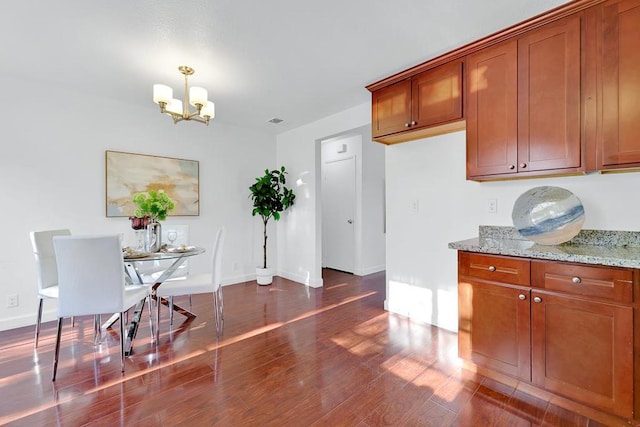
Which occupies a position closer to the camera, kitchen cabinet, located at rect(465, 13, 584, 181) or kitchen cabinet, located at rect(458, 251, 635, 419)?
kitchen cabinet, located at rect(458, 251, 635, 419)

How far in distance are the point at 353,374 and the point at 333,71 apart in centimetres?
258

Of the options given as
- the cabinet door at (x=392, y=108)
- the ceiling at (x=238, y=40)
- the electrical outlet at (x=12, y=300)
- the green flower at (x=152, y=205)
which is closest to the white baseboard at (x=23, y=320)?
the electrical outlet at (x=12, y=300)

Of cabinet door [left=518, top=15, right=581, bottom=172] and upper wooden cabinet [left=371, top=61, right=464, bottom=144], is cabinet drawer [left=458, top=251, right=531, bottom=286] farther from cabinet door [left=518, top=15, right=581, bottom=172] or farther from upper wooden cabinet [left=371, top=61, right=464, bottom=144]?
upper wooden cabinet [left=371, top=61, right=464, bottom=144]

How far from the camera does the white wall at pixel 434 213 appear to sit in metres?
2.42

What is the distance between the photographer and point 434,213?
2.88 m

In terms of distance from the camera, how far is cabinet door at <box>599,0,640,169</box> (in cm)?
165

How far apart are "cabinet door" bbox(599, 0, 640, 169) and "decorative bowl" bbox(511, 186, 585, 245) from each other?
11.1 inches

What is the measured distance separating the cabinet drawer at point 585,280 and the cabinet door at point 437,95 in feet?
4.32

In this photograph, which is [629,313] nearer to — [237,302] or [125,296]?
[125,296]

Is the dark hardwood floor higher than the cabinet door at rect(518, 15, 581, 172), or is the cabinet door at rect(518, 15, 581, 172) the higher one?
the cabinet door at rect(518, 15, 581, 172)

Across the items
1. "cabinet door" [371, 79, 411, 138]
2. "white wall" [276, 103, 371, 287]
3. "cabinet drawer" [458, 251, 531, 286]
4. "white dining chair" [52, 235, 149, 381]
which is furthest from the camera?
"white wall" [276, 103, 371, 287]

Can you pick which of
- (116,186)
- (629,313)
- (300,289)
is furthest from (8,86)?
(629,313)

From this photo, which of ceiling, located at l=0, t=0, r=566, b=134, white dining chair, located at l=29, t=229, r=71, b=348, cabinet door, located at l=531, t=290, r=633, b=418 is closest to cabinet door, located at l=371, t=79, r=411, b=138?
ceiling, located at l=0, t=0, r=566, b=134

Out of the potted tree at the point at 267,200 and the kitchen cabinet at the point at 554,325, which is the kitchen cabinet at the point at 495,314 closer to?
the kitchen cabinet at the point at 554,325
